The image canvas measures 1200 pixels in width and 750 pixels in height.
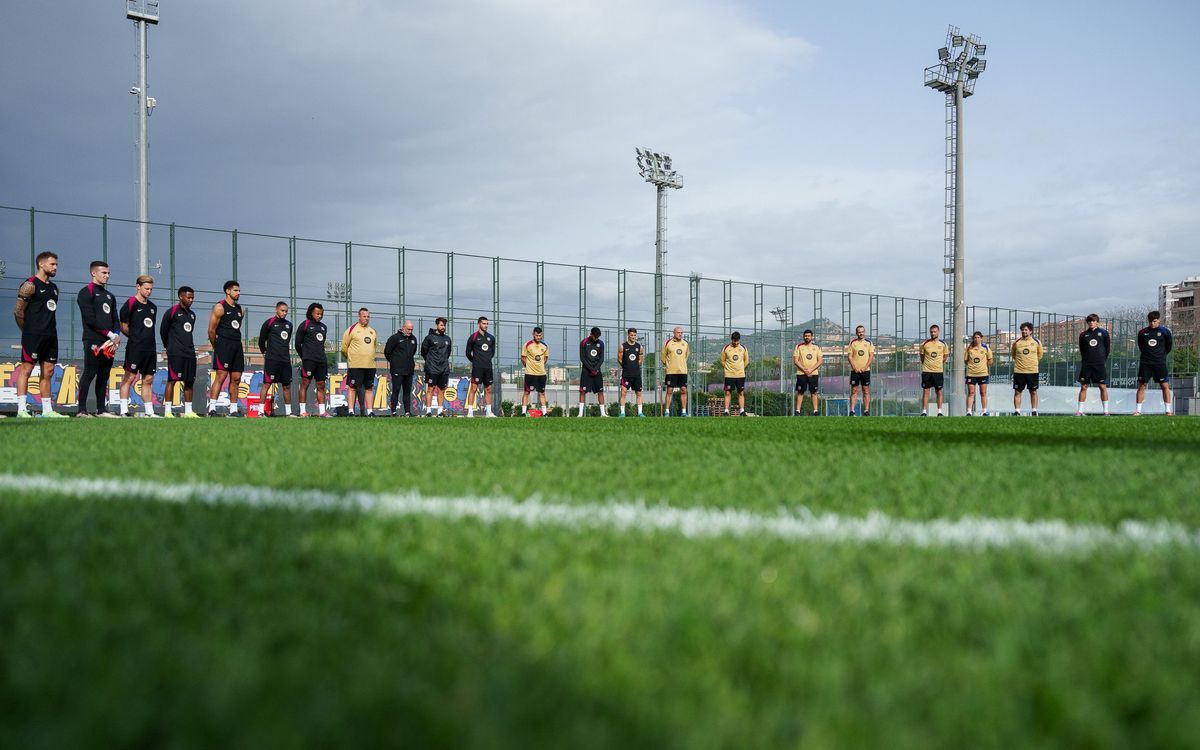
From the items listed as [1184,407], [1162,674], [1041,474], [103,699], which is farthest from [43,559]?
[1184,407]

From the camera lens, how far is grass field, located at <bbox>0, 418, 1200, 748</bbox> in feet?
2.95

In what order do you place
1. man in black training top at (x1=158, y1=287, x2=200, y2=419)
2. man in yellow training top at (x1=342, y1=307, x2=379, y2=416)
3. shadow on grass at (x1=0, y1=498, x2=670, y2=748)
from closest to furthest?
shadow on grass at (x1=0, y1=498, x2=670, y2=748)
man in black training top at (x1=158, y1=287, x2=200, y2=419)
man in yellow training top at (x1=342, y1=307, x2=379, y2=416)

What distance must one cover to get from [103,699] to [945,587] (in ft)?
4.06

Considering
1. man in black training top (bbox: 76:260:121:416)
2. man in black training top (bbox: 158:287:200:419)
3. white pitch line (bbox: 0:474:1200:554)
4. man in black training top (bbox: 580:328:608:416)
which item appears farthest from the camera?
man in black training top (bbox: 580:328:608:416)

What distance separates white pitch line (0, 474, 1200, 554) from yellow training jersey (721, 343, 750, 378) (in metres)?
14.5

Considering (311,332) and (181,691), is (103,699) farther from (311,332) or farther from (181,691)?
(311,332)

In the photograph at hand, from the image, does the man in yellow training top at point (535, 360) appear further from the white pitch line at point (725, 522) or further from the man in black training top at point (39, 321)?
the white pitch line at point (725, 522)

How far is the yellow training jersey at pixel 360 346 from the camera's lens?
13.7 meters

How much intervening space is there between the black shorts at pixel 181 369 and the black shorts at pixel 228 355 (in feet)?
1.21

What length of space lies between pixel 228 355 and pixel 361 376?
239cm

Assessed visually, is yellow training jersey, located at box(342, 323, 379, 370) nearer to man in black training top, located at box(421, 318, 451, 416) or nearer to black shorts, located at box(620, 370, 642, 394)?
man in black training top, located at box(421, 318, 451, 416)

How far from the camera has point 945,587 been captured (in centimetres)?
146

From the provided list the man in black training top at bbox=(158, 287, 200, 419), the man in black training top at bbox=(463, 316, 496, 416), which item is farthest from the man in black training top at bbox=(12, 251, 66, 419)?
the man in black training top at bbox=(463, 316, 496, 416)

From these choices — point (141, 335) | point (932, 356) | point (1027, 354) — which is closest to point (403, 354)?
point (141, 335)
